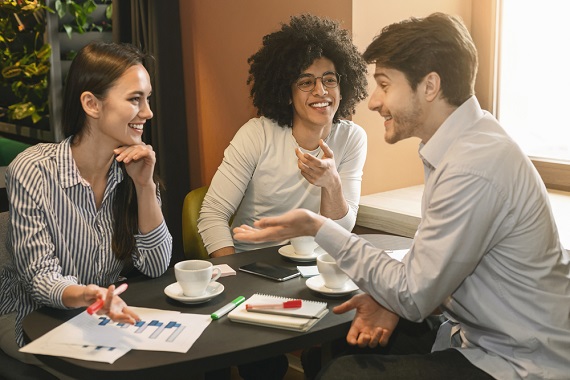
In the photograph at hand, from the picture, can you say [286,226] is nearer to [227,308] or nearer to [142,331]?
[227,308]

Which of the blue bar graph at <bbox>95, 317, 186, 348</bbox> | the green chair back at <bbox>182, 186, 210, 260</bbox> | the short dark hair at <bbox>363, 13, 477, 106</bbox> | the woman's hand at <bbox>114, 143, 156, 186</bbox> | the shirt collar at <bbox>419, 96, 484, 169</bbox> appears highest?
the short dark hair at <bbox>363, 13, 477, 106</bbox>

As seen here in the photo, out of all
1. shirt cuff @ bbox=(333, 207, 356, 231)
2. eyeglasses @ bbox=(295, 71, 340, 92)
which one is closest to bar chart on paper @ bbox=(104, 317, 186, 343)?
shirt cuff @ bbox=(333, 207, 356, 231)

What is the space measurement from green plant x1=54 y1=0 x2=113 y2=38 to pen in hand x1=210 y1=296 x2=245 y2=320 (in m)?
2.58

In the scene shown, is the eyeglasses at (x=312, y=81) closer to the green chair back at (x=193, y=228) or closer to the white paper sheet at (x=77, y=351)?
the green chair back at (x=193, y=228)

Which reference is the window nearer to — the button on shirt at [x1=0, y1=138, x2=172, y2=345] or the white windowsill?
the white windowsill

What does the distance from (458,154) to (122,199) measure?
95 centimetres

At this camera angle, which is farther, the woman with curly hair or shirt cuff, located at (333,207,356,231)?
the woman with curly hair

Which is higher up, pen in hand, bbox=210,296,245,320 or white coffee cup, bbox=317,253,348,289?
white coffee cup, bbox=317,253,348,289

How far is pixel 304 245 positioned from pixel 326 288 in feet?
0.83

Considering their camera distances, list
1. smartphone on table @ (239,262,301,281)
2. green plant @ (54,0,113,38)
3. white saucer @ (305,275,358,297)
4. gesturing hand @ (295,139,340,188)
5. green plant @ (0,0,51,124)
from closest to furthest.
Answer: white saucer @ (305,275,358,297)
smartphone on table @ (239,262,301,281)
gesturing hand @ (295,139,340,188)
green plant @ (54,0,113,38)
green plant @ (0,0,51,124)

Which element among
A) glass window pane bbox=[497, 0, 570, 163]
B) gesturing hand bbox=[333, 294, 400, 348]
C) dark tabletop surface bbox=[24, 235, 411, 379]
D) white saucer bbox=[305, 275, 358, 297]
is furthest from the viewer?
glass window pane bbox=[497, 0, 570, 163]

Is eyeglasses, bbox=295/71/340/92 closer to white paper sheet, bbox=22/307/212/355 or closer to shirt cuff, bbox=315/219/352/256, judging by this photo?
shirt cuff, bbox=315/219/352/256

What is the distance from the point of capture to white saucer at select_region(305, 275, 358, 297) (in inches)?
63.1

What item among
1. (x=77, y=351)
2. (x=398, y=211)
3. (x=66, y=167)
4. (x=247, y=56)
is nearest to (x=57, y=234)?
(x=66, y=167)
